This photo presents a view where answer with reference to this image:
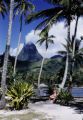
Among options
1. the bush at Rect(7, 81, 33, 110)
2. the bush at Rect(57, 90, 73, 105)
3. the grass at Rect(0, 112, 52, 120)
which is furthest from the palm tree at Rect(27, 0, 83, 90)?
the grass at Rect(0, 112, 52, 120)

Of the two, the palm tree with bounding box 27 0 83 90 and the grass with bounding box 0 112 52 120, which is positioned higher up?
the palm tree with bounding box 27 0 83 90

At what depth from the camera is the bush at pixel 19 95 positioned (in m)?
18.3

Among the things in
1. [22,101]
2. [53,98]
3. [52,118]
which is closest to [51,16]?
[53,98]

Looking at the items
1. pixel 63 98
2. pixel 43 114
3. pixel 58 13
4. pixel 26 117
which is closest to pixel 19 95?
pixel 43 114

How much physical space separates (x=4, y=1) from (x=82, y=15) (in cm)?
1193

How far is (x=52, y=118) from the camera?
1534 centimetres

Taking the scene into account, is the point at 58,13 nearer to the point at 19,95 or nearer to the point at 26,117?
the point at 19,95

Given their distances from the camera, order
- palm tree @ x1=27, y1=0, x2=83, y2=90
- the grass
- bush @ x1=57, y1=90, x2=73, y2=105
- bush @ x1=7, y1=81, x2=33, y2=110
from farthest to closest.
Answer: palm tree @ x1=27, y1=0, x2=83, y2=90 < bush @ x1=57, y1=90, x2=73, y2=105 < bush @ x1=7, y1=81, x2=33, y2=110 < the grass

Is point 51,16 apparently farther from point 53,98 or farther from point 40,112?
point 40,112

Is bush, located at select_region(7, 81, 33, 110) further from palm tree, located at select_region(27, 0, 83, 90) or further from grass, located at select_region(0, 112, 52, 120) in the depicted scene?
palm tree, located at select_region(27, 0, 83, 90)

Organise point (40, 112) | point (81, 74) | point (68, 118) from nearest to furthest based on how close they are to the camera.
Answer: point (68, 118) < point (40, 112) < point (81, 74)

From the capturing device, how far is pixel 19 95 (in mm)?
18688

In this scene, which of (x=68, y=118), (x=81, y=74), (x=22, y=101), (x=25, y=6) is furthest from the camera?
(x=81, y=74)

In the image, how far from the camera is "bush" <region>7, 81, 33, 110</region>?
18.3m
